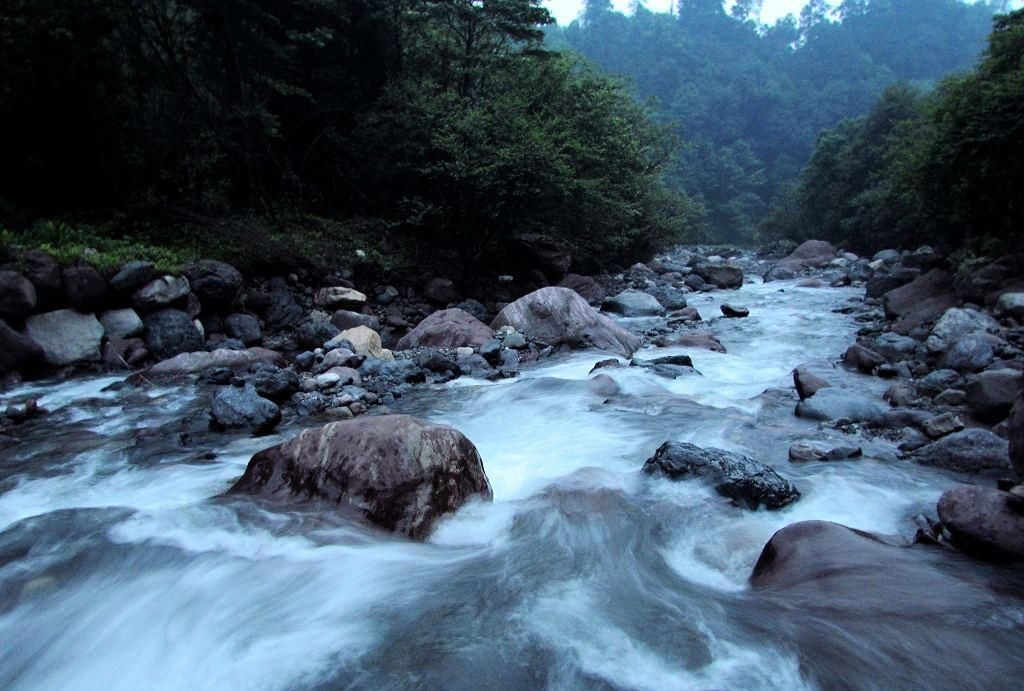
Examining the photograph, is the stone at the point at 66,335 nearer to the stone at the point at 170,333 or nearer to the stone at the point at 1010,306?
the stone at the point at 170,333

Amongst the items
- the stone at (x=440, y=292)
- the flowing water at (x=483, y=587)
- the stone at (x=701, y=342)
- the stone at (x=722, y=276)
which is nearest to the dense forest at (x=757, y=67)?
the stone at (x=722, y=276)

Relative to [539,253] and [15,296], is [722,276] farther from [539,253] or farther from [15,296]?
[15,296]

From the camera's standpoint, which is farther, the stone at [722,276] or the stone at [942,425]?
the stone at [722,276]

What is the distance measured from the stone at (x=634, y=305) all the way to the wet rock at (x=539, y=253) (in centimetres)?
166

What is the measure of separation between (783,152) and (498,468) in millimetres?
75651

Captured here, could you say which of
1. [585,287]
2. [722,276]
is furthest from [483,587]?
[722,276]

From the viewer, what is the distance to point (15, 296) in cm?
780

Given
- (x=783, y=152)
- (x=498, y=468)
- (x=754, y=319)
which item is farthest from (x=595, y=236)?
(x=783, y=152)

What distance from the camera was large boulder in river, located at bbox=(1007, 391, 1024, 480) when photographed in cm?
389

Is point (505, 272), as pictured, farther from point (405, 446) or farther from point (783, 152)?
point (783, 152)

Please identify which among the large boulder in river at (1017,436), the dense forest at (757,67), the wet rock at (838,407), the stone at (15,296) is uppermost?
the dense forest at (757,67)

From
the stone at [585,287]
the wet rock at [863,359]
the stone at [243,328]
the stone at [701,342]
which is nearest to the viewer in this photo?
the wet rock at [863,359]

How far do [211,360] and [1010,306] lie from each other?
12.2m

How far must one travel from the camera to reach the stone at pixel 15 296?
774cm
